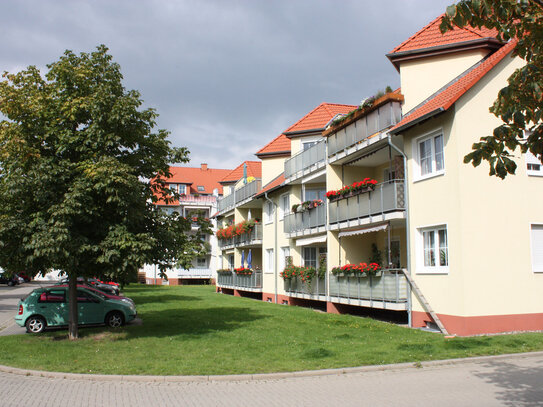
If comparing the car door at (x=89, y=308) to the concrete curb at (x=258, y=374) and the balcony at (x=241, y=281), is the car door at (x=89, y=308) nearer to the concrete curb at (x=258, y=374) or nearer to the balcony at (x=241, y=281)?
the concrete curb at (x=258, y=374)

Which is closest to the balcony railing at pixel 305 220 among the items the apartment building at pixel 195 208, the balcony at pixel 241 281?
the balcony at pixel 241 281

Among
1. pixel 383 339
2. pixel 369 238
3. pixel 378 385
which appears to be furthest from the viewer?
pixel 369 238

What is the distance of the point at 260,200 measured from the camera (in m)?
33.9

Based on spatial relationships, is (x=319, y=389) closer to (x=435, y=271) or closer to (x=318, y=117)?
(x=435, y=271)

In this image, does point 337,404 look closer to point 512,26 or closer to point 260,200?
point 512,26

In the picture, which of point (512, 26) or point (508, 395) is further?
point (508, 395)

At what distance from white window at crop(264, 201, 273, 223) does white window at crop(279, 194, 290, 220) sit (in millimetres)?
2029

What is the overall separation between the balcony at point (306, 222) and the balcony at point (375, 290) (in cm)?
284

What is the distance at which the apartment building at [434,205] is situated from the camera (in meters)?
14.2

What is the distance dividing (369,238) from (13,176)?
14.1 m

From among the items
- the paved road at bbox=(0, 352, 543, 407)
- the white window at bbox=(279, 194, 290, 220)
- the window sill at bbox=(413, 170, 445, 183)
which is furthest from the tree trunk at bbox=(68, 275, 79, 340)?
the white window at bbox=(279, 194, 290, 220)

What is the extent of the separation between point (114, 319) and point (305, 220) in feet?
32.9

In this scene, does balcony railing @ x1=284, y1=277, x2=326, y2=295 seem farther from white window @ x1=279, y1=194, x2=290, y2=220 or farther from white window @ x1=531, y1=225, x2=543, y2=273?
white window @ x1=531, y1=225, x2=543, y2=273

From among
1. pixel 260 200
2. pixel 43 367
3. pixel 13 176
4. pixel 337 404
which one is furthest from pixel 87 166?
pixel 260 200
